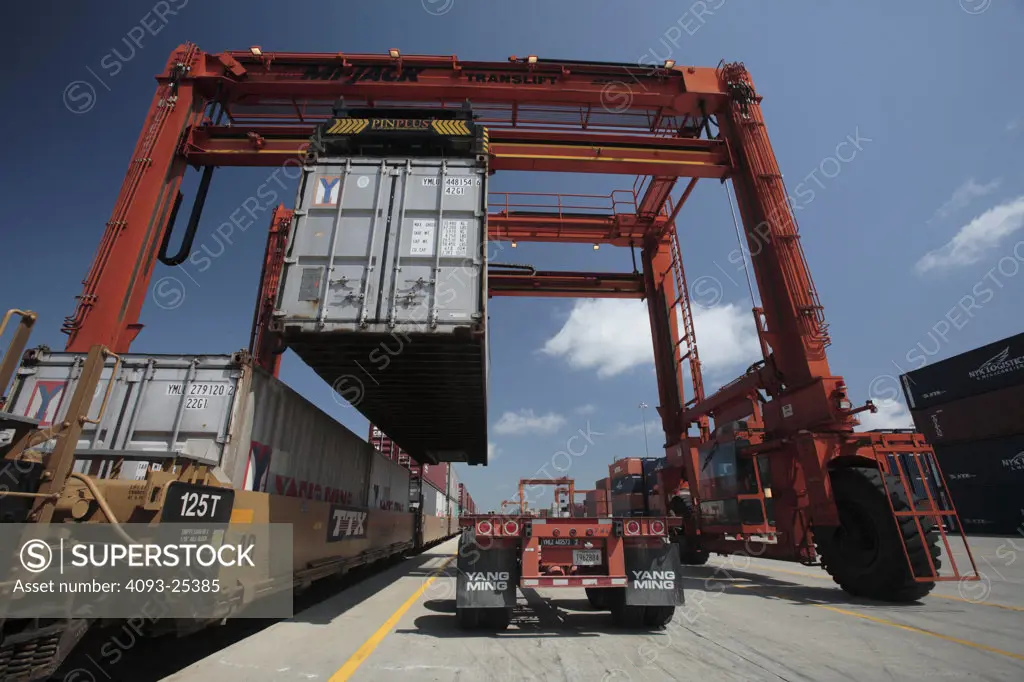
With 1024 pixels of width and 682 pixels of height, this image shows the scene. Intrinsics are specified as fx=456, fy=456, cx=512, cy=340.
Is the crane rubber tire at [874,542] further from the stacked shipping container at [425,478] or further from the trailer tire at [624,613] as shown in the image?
the stacked shipping container at [425,478]

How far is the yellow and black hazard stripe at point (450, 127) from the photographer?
26.1ft

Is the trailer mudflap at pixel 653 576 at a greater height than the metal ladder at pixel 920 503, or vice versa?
the metal ladder at pixel 920 503

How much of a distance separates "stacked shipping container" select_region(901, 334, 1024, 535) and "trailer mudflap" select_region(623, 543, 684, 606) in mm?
22174

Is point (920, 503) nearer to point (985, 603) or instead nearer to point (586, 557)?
point (985, 603)

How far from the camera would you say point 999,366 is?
67.3ft

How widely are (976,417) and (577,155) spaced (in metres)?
23.7

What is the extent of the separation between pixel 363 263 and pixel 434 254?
3.49 ft

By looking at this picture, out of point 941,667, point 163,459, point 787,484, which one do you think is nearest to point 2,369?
point 163,459

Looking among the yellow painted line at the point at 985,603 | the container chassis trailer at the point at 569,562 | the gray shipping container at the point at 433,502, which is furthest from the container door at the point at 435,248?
the gray shipping container at the point at 433,502

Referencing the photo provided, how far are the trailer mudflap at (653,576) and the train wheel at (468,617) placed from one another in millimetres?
1764

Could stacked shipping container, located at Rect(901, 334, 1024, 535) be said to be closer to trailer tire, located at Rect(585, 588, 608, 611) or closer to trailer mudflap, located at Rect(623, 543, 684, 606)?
trailer tire, located at Rect(585, 588, 608, 611)

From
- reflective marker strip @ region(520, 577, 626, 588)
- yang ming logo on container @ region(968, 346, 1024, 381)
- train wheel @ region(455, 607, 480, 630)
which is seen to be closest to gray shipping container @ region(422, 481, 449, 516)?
train wheel @ region(455, 607, 480, 630)

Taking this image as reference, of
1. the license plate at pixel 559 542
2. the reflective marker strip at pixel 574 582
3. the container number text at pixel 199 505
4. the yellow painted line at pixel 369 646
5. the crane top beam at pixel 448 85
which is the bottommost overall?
the yellow painted line at pixel 369 646

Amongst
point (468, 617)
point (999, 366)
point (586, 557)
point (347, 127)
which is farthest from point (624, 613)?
point (999, 366)
